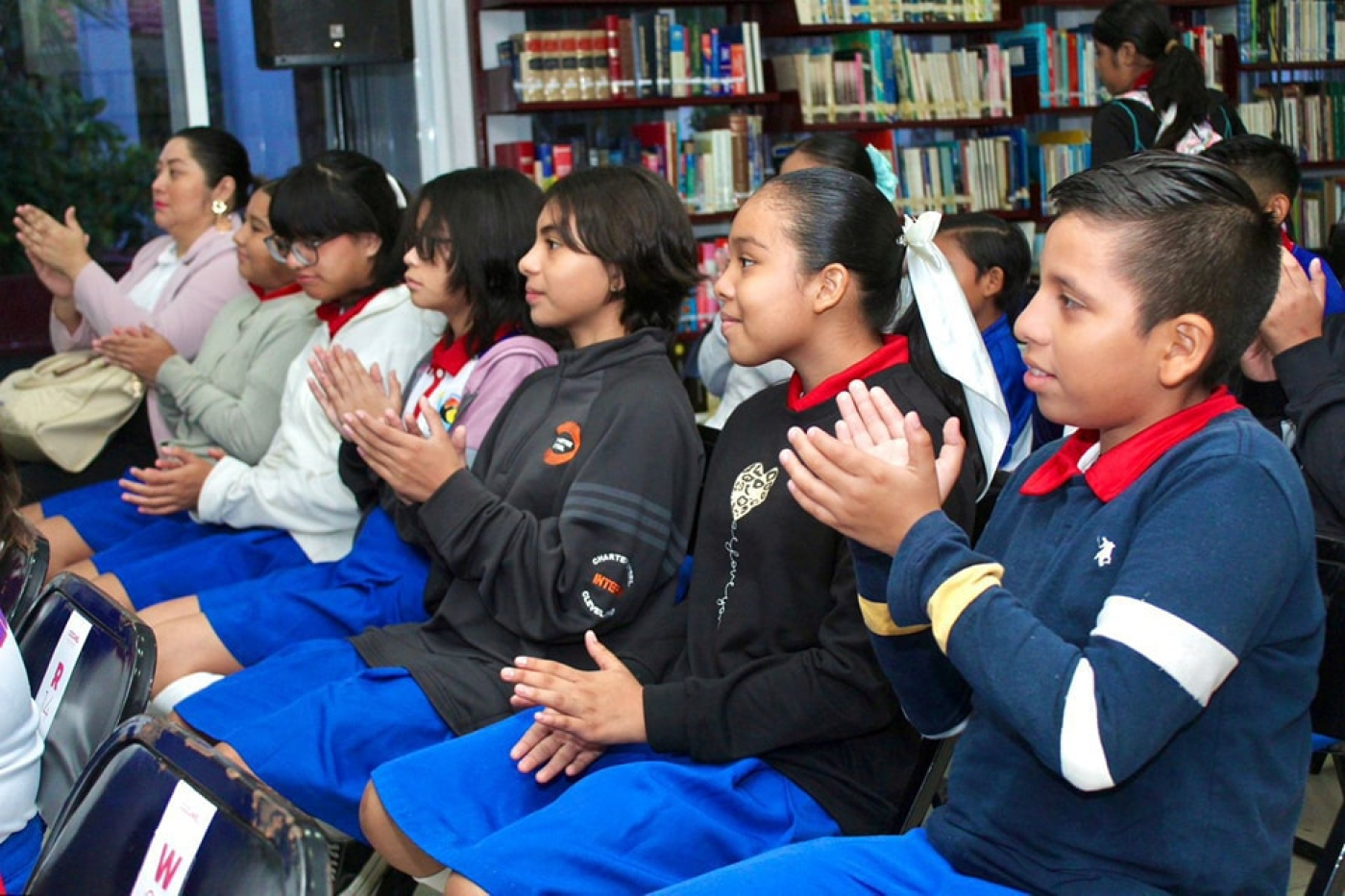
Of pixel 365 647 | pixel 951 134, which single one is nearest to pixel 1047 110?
pixel 951 134

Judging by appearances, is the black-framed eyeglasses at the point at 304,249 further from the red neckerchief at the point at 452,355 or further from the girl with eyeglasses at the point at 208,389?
the red neckerchief at the point at 452,355

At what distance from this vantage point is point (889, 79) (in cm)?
539

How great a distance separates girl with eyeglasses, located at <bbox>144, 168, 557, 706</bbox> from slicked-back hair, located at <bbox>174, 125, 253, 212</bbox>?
58.4 inches

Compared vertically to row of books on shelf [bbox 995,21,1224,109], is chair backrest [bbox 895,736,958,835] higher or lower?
lower

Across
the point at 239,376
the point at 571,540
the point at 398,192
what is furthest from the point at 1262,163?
the point at 239,376

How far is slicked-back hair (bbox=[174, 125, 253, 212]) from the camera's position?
3.82m

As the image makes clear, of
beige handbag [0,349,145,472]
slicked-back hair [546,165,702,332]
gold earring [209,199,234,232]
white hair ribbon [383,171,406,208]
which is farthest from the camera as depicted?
gold earring [209,199,234,232]

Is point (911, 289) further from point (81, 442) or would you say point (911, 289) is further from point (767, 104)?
point (767, 104)

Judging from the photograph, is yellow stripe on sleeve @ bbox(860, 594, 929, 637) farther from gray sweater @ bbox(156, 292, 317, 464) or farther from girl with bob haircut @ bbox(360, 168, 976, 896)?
gray sweater @ bbox(156, 292, 317, 464)

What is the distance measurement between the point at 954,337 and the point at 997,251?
64.7 inches

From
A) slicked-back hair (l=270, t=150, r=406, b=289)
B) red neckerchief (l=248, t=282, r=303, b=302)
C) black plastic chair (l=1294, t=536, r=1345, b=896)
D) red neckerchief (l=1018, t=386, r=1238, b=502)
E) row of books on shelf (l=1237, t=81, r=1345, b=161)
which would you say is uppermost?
row of books on shelf (l=1237, t=81, r=1345, b=161)

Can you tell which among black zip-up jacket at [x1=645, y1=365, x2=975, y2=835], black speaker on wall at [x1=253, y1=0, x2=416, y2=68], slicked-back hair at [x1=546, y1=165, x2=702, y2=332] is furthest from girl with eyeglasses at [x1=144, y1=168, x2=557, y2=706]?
black speaker on wall at [x1=253, y1=0, x2=416, y2=68]

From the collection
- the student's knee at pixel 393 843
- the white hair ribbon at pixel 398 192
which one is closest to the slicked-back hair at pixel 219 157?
the white hair ribbon at pixel 398 192

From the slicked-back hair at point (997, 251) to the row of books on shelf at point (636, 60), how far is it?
199cm
